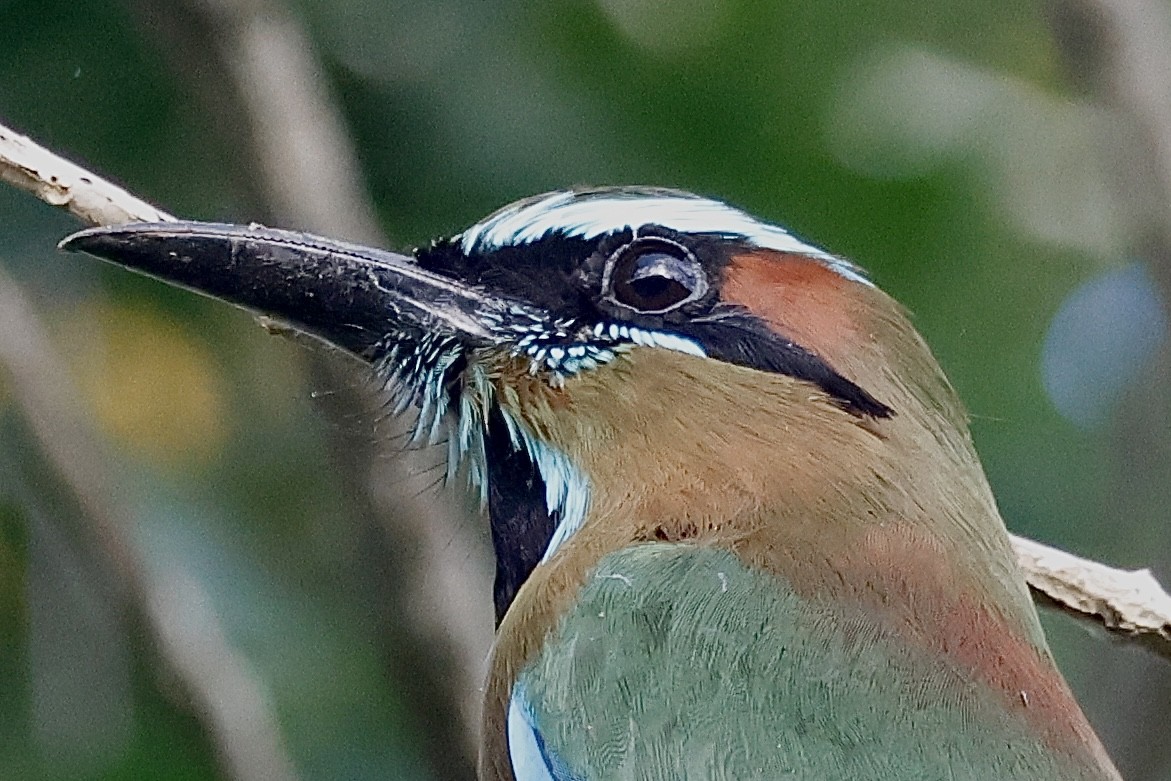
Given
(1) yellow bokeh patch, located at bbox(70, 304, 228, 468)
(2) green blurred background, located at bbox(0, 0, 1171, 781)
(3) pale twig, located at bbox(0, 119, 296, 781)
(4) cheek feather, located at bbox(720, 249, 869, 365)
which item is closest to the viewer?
(4) cheek feather, located at bbox(720, 249, 869, 365)

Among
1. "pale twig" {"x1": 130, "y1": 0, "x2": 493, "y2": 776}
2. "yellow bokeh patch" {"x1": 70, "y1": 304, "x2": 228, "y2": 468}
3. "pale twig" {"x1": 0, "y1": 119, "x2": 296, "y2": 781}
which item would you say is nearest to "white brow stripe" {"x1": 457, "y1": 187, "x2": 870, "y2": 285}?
"pale twig" {"x1": 130, "y1": 0, "x2": 493, "y2": 776}

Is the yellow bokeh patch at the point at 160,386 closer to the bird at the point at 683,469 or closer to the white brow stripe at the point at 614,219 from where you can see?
the bird at the point at 683,469

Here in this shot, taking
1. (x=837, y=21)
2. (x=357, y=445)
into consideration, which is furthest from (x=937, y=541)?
(x=837, y=21)

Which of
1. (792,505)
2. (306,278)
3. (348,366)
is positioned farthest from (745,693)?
(348,366)

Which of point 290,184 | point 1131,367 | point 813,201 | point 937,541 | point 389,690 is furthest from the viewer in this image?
point 1131,367

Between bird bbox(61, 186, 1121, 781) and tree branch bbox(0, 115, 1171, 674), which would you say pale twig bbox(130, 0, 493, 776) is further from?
tree branch bbox(0, 115, 1171, 674)

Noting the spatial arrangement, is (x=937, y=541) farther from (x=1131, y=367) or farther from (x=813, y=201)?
(x=1131, y=367)

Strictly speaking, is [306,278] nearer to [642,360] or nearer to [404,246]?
[642,360]

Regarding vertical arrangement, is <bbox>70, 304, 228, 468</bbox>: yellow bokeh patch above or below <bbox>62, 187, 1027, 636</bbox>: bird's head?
above
